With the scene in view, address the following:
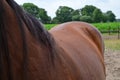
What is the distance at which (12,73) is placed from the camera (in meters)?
1.33

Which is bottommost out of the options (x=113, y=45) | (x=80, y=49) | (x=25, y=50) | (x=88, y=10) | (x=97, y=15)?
(x=113, y=45)

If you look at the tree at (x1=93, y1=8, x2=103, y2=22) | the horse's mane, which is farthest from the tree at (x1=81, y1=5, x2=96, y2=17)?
the horse's mane

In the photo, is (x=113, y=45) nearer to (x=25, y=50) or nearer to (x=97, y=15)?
(x=25, y=50)

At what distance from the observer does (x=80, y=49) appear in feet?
8.57

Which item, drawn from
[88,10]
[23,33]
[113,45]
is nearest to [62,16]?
[113,45]

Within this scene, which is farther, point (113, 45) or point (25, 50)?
point (113, 45)

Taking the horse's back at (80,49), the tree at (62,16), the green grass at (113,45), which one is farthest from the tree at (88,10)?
the horse's back at (80,49)

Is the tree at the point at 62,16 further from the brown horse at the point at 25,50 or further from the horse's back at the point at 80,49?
the brown horse at the point at 25,50

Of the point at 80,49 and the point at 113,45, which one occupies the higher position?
the point at 80,49

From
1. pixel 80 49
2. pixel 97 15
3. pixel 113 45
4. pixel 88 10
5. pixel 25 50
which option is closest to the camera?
pixel 25 50

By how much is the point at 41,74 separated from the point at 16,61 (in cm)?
14

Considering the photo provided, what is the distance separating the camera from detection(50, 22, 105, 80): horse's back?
218 cm

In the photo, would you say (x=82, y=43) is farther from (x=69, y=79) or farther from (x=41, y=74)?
(x=41, y=74)

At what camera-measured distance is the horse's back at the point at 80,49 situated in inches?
85.9
